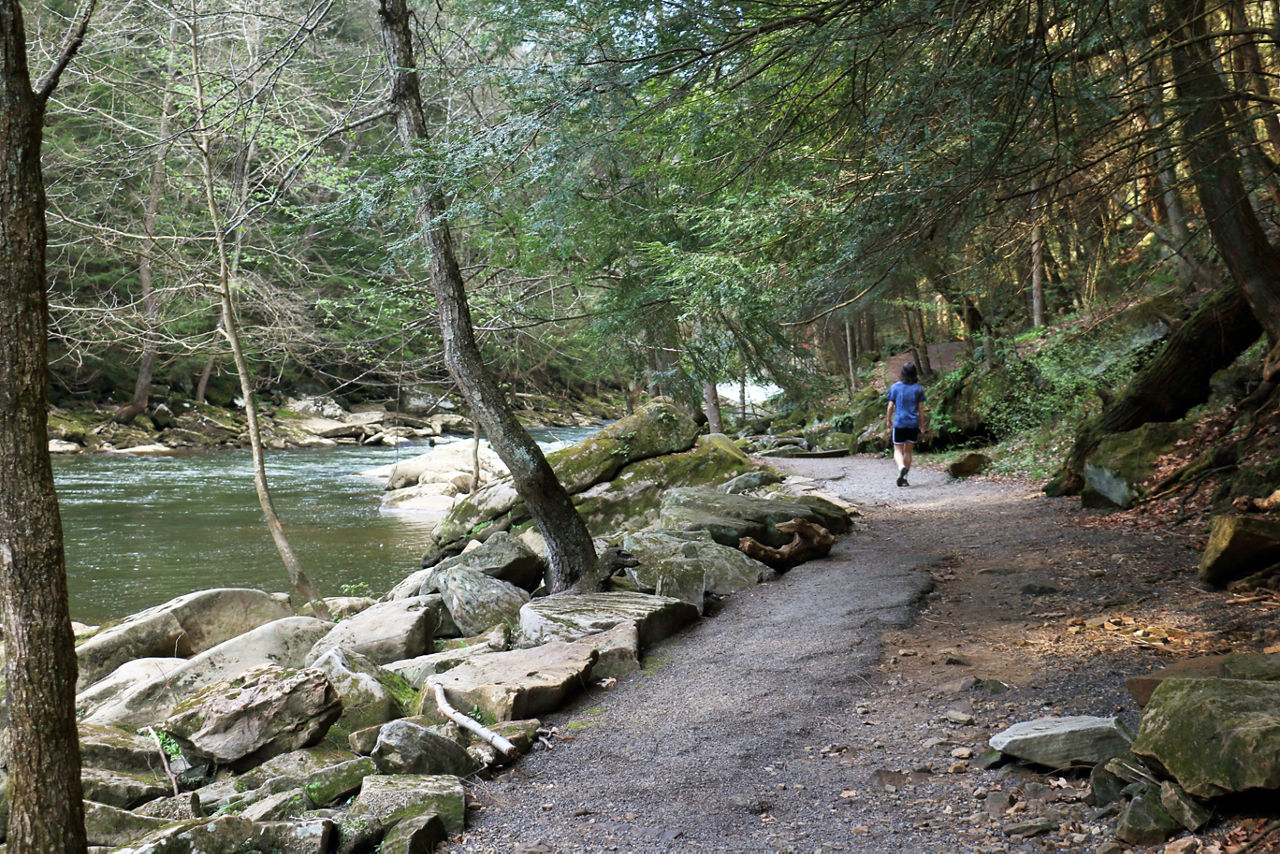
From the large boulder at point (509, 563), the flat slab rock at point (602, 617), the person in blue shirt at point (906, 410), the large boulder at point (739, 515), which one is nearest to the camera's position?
the flat slab rock at point (602, 617)

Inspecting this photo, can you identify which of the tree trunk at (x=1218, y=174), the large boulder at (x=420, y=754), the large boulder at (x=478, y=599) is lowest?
the large boulder at (x=478, y=599)

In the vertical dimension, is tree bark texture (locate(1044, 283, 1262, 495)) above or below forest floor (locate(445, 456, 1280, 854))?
above

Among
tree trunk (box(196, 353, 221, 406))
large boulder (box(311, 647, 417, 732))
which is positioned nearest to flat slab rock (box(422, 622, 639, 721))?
large boulder (box(311, 647, 417, 732))

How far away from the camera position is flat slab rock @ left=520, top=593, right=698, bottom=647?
21.7ft

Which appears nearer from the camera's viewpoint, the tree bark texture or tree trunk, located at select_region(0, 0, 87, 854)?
tree trunk, located at select_region(0, 0, 87, 854)

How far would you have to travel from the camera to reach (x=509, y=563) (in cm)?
938

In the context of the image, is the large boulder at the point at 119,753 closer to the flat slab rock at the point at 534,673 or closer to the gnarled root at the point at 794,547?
the flat slab rock at the point at 534,673

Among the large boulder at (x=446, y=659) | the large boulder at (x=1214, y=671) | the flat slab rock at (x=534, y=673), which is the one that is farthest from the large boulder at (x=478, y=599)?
the large boulder at (x=1214, y=671)

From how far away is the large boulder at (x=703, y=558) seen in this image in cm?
790

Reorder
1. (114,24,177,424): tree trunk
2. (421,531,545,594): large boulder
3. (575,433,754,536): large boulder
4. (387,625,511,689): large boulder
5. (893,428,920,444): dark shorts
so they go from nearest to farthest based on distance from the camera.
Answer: (387,625,511,689): large boulder
(421,531,545,594): large boulder
(114,24,177,424): tree trunk
(575,433,754,536): large boulder
(893,428,920,444): dark shorts

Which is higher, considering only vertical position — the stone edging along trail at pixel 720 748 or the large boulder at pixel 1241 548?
the large boulder at pixel 1241 548

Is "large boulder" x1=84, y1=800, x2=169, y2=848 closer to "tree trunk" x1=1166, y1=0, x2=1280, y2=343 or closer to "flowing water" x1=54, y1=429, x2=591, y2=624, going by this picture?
"tree trunk" x1=1166, y1=0, x2=1280, y2=343

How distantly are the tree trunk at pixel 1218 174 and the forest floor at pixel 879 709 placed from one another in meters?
2.30

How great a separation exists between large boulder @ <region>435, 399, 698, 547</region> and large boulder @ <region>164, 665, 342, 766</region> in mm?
7280
